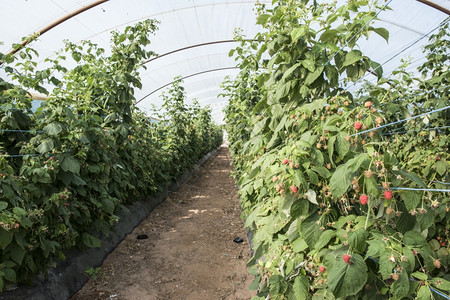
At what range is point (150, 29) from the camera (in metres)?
4.22

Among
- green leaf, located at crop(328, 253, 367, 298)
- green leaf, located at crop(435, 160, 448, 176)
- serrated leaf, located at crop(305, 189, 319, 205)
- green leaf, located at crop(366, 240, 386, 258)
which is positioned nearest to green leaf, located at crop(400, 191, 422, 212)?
green leaf, located at crop(366, 240, 386, 258)

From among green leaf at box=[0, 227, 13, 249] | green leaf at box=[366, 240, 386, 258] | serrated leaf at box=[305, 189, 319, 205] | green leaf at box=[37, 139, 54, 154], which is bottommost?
green leaf at box=[366, 240, 386, 258]

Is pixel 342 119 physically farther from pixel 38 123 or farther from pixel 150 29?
pixel 150 29

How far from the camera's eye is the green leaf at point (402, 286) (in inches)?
41.0

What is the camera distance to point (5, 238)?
1912mm

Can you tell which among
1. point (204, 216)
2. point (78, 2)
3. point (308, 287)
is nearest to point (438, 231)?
point (308, 287)

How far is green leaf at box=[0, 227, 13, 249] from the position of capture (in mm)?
1901

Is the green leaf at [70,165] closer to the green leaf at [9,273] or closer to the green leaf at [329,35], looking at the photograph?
the green leaf at [9,273]

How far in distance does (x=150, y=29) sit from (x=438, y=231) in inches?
160

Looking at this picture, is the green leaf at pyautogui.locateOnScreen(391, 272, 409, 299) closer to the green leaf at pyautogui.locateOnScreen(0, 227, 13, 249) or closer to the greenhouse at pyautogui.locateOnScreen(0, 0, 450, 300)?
the greenhouse at pyautogui.locateOnScreen(0, 0, 450, 300)

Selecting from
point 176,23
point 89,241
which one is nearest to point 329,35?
point 89,241

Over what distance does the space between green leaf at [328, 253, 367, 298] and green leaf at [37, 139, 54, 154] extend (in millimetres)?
2350

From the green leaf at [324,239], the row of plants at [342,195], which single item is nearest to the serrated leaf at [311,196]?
the row of plants at [342,195]

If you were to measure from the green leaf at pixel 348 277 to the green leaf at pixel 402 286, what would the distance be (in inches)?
4.2
